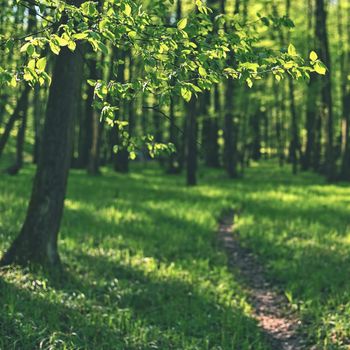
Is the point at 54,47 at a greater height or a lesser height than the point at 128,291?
greater

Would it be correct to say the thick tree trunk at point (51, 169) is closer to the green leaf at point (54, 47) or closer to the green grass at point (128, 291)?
the green grass at point (128, 291)

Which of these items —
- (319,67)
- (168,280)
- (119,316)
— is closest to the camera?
(319,67)

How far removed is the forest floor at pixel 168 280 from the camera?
21.5 feet

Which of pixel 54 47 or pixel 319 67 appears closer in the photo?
pixel 54 47

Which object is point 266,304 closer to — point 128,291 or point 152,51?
point 128,291

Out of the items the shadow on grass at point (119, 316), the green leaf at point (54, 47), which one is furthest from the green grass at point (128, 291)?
the green leaf at point (54, 47)

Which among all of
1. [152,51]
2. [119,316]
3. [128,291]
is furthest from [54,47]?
[128,291]

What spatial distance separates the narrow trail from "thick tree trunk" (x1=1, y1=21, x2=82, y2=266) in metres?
3.54

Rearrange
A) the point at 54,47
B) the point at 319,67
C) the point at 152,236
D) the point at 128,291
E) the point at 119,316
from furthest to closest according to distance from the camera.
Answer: the point at 152,236 → the point at 128,291 → the point at 119,316 → the point at 319,67 → the point at 54,47

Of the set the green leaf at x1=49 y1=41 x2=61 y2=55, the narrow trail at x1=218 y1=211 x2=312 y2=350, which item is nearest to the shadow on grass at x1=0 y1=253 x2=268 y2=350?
the narrow trail at x1=218 y1=211 x2=312 y2=350

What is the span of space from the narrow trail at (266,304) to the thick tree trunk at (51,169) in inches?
139

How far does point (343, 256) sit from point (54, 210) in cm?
564

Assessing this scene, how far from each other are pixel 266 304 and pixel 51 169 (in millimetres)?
4086

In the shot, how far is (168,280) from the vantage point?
8867mm
